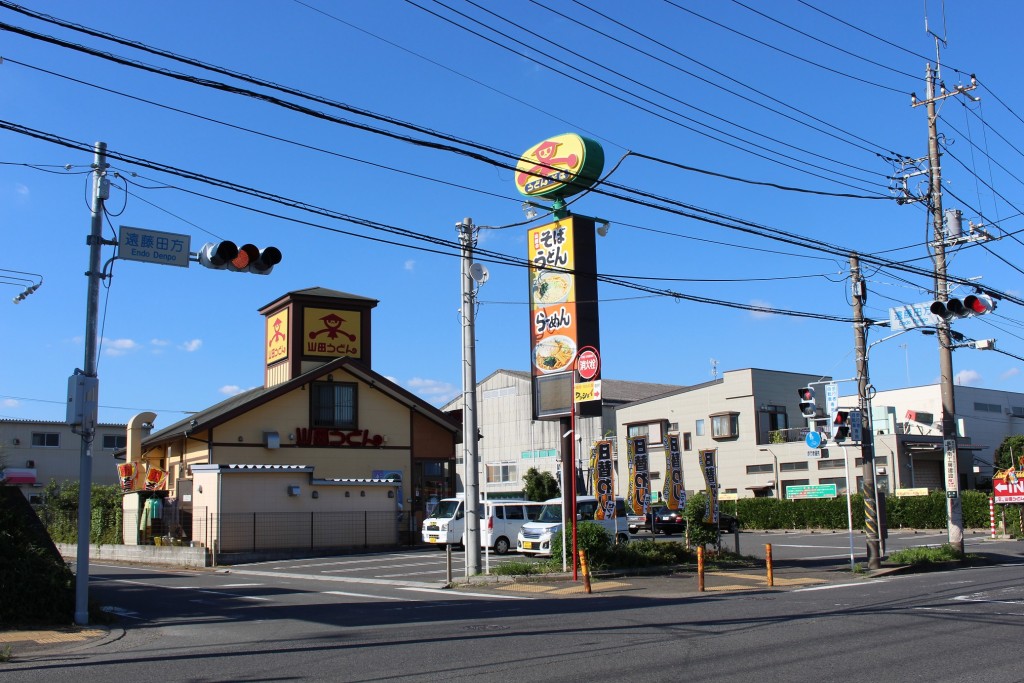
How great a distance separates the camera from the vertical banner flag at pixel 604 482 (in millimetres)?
24469

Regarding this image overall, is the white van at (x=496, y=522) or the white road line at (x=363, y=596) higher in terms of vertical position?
the white van at (x=496, y=522)

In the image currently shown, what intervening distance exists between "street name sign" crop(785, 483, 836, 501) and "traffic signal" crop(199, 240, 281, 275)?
4231 centimetres

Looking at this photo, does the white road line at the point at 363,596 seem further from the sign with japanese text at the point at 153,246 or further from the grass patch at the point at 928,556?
the grass patch at the point at 928,556

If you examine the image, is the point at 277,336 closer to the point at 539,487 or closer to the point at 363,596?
the point at 363,596

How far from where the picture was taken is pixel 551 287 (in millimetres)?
24734

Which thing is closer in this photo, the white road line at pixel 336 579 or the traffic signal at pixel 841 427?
the white road line at pixel 336 579

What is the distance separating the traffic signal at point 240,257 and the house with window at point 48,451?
177 feet

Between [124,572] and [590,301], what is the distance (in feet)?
54.2

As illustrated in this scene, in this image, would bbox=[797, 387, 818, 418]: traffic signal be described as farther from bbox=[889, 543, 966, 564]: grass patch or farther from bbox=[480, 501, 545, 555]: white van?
bbox=[480, 501, 545, 555]: white van

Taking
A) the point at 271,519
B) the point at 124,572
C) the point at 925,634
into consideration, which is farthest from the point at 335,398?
the point at 925,634

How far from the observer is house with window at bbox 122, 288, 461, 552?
32.0 meters

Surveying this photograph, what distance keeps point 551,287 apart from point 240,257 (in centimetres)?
1223

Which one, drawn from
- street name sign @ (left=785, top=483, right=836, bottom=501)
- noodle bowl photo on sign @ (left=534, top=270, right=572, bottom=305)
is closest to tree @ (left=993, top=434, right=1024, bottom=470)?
street name sign @ (left=785, top=483, right=836, bottom=501)

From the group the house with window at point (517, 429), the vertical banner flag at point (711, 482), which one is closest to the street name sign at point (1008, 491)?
the vertical banner flag at point (711, 482)
